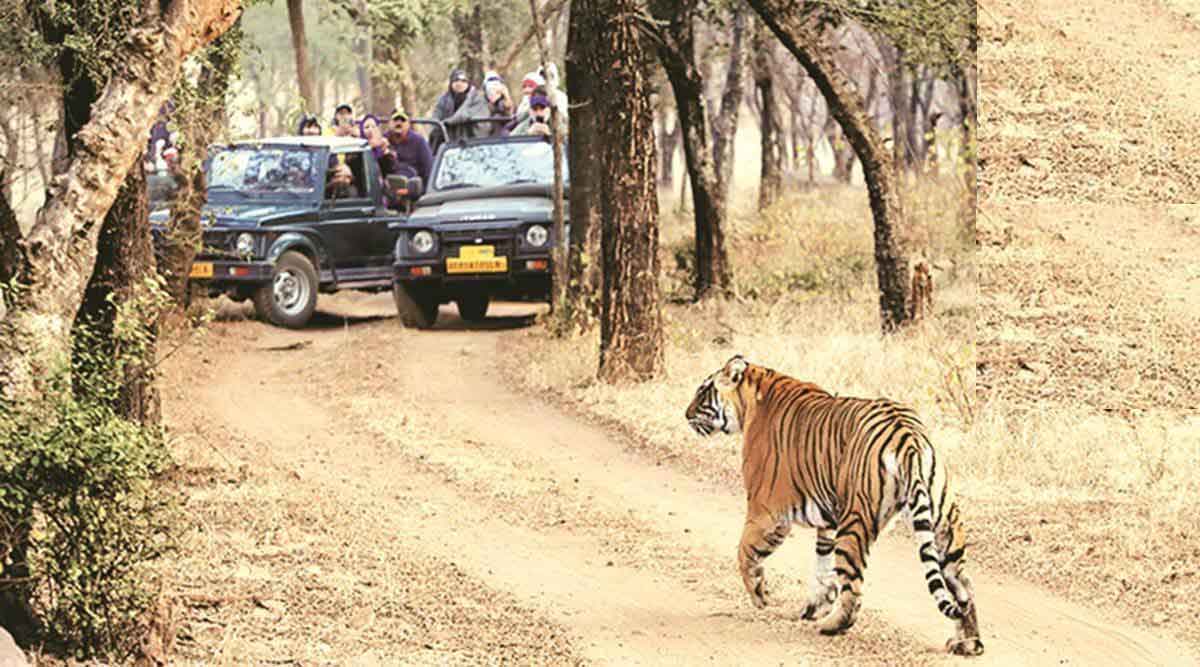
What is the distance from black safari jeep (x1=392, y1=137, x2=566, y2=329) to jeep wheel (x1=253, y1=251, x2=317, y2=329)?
1008 millimetres

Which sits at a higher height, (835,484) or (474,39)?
(474,39)

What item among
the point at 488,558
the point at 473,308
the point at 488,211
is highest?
the point at 488,211

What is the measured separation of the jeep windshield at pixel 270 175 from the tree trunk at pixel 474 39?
13.9m

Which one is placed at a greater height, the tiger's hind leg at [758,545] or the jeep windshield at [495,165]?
the jeep windshield at [495,165]

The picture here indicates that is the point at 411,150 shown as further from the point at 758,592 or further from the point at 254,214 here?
the point at 758,592

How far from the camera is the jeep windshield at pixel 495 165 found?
832 inches

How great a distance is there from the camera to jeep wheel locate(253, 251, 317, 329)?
20375mm

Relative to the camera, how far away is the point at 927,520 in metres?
7.24

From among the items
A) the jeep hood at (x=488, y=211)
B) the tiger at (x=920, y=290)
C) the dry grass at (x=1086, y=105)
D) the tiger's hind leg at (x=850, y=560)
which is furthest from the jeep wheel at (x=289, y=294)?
the tiger's hind leg at (x=850, y=560)

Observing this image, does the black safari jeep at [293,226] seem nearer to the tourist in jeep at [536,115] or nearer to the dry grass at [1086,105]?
the tourist in jeep at [536,115]

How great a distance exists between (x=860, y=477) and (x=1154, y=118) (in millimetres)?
6227

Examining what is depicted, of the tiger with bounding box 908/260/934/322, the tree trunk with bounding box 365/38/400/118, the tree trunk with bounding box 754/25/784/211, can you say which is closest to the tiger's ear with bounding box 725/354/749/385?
the tiger with bounding box 908/260/934/322

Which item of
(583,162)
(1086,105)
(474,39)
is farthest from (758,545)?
(474,39)

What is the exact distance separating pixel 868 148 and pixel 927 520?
988 cm
